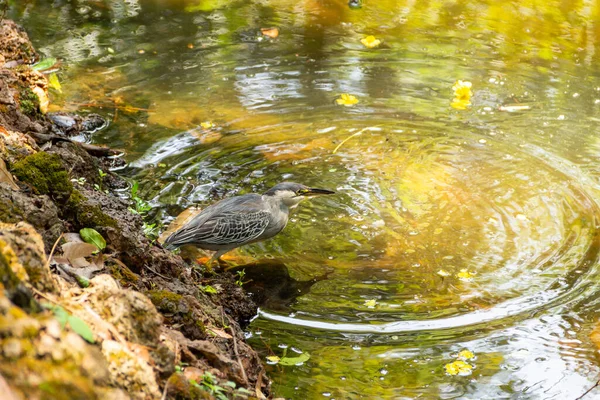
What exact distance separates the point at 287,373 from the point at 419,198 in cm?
250

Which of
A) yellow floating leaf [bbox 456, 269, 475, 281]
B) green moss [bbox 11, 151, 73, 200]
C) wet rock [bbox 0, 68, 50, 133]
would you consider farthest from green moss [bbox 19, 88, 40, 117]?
yellow floating leaf [bbox 456, 269, 475, 281]

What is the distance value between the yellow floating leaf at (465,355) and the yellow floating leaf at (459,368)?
45 millimetres

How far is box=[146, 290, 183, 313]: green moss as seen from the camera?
355 cm

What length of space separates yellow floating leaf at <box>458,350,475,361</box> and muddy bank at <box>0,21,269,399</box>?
1.31 metres

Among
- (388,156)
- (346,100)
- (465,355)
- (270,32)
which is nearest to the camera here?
(465,355)

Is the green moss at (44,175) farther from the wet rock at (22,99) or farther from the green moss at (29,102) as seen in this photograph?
the green moss at (29,102)

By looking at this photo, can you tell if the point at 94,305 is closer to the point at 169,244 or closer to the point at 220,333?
the point at 220,333

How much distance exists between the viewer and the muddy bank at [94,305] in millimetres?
2242

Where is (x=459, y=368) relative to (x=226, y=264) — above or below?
above

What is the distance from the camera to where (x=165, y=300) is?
11.8 ft

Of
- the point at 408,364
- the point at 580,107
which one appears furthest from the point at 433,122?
the point at 408,364

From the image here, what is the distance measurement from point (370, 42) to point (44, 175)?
6.45 meters

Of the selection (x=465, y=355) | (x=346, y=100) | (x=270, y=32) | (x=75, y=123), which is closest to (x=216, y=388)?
(x=465, y=355)

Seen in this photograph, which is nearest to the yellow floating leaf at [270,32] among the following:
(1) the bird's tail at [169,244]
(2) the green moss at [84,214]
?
(1) the bird's tail at [169,244]
